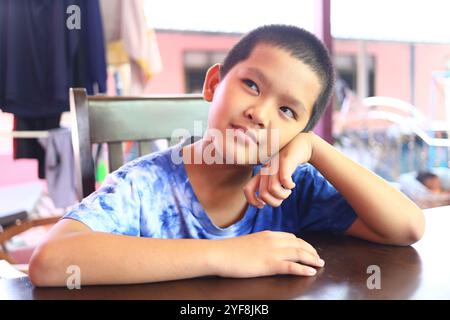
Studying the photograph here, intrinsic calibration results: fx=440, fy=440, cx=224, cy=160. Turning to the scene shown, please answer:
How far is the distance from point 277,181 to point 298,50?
0.75ft

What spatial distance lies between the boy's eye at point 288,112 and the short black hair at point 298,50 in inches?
2.7

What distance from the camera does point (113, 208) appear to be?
658 millimetres

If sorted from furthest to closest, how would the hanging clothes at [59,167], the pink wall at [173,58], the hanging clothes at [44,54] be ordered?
the pink wall at [173,58], the hanging clothes at [59,167], the hanging clothes at [44,54]

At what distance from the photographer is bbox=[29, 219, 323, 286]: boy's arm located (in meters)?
0.51

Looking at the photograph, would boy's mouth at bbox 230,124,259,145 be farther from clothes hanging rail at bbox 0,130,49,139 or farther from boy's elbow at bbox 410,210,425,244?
clothes hanging rail at bbox 0,130,49,139

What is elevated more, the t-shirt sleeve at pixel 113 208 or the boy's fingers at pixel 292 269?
the t-shirt sleeve at pixel 113 208

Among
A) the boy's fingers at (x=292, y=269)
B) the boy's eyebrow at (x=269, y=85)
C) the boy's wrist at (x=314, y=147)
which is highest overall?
the boy's eyebrow at (x=269, y=85)

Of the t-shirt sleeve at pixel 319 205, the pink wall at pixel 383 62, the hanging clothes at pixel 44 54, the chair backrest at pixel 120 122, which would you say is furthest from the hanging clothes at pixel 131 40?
the pink wall at pixel 383 62

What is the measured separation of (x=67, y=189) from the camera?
7.25ft

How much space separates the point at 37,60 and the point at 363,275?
195cm

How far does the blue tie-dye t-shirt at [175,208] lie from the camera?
26.0 inches

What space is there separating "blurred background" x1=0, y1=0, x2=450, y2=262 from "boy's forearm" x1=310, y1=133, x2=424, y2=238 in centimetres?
30

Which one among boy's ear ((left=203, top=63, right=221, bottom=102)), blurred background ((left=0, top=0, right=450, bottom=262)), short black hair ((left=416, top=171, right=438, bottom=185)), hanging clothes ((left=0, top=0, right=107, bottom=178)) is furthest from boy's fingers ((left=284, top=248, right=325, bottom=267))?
short black hair ((left=416, top=171, right=438, bottom=185))

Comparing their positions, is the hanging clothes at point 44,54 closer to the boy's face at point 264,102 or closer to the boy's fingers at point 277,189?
the boy's face at point 264,102
